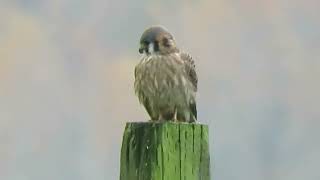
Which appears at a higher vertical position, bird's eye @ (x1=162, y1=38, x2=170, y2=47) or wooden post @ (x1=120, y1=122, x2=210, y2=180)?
bird's eye @ (x1=162, y1=38, x2=170, y2=47)

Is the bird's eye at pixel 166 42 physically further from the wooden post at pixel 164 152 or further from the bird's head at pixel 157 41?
the wooden post at pixel 164 152

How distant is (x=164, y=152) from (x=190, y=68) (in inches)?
98.0

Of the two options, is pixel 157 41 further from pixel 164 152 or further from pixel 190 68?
pixel 164 152

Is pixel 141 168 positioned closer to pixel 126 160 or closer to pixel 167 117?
pixel 126 160

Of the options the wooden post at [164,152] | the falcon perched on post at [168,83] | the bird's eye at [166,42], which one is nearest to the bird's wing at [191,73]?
the falcon perched on post at [168,83]

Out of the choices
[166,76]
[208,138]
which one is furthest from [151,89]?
[208,138]

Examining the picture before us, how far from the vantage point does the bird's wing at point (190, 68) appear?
4.60 metres

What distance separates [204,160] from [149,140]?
0.22 metres

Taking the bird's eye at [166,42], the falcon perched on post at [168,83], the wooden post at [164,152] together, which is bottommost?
the wooden post at [164,152]

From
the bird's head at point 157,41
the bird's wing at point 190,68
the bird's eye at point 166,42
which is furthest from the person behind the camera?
the bird's wing at point 190,68

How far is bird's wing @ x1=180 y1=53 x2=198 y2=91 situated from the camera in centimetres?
460

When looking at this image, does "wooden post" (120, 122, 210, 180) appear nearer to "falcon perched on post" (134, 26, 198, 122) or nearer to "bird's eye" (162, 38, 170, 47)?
"bird's eye" (162, 38, 170, 47)

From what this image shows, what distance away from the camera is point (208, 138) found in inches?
92.0

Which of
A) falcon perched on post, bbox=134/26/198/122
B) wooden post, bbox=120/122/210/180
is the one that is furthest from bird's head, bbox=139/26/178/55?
wooden post, bbox=120/122/210/180
